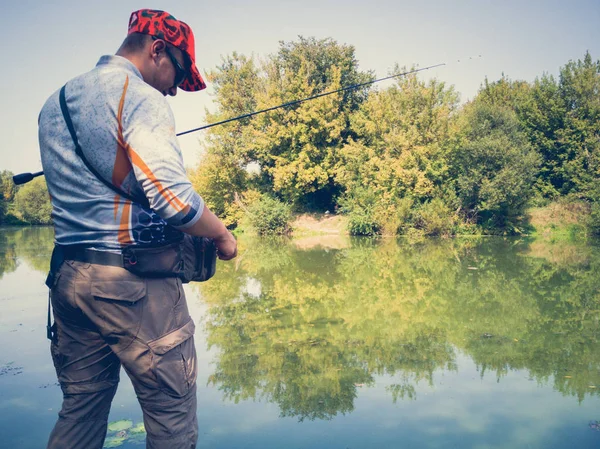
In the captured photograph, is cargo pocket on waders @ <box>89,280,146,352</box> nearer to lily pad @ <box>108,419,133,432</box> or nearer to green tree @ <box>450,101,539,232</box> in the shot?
lily pad @ <box>108,419,133,432</box>

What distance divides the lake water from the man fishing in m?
1.38

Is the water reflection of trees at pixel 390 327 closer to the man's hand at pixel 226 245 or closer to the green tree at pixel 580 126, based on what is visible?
the man's hand at pixel 226 245

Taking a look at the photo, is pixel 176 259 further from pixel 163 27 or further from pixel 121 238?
pixel 163 27

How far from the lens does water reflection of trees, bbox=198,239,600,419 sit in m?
4.29

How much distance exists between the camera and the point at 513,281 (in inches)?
360

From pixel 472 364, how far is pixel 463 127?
2048cm

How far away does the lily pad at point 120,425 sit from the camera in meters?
3.45

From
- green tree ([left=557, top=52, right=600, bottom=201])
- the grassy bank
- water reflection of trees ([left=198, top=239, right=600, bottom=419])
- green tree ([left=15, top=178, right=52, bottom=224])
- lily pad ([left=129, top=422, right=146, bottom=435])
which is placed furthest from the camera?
green tree ([left=15, top=178, right=52, bottom=224])

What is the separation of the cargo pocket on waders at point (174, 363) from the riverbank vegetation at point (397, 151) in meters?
20.5

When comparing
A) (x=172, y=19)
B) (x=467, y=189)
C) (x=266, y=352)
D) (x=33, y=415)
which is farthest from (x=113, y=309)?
(x=467, y=189)

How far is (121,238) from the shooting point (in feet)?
6.52

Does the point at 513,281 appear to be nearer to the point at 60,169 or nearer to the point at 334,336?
the point at 334,336

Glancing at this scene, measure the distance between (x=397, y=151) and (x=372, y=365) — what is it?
770 inches

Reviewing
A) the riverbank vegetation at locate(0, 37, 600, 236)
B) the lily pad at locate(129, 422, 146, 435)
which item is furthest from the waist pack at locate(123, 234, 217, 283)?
the riverbank vegetation at locate(0, 37, 600, 236)
